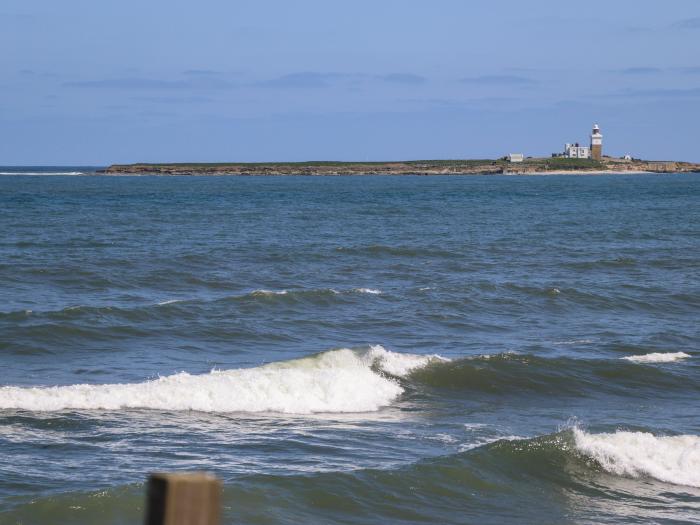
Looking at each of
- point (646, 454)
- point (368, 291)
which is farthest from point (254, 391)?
point (368, 291)

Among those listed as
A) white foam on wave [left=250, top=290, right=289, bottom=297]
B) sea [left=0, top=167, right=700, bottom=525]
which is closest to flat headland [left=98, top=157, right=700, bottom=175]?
sea [left=0, top=167, right=700, bottom=525]

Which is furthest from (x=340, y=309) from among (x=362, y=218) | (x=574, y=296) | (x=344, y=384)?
(x=362, y=218)

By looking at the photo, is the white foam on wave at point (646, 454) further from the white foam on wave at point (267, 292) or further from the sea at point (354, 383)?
the white foam on wave at point (267, 292)

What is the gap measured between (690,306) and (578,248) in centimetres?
1408

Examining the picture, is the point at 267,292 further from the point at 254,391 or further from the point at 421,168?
the point at 421,168

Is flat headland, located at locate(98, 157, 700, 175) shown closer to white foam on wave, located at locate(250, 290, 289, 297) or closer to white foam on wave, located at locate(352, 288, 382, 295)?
white foam on wave, located at locate(352, 288, 382, 295)

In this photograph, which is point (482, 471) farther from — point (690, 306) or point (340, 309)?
point (690, 306)

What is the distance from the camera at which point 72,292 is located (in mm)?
24969

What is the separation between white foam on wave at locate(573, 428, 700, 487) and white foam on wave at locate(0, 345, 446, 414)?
3.67 meters

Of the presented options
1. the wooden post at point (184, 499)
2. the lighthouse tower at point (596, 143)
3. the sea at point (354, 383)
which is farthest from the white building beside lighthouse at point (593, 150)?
the wooden post at point (184, 499)

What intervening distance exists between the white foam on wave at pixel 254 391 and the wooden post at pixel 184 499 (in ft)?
36.3

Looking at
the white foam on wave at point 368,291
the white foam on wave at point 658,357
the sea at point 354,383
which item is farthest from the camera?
the white foam on wave at point 368,291

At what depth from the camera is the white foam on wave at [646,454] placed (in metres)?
11.4

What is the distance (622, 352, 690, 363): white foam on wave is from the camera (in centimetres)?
1766
